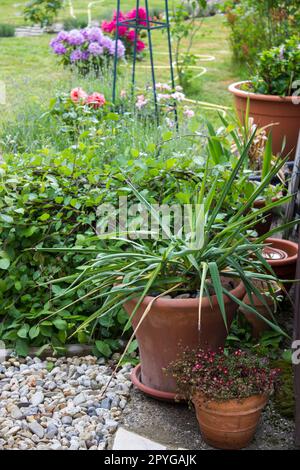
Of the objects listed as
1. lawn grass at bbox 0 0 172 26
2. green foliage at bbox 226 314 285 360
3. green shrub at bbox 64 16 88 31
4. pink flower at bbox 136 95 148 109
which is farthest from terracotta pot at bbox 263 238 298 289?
lawn grass at bbox 0 0 172 26

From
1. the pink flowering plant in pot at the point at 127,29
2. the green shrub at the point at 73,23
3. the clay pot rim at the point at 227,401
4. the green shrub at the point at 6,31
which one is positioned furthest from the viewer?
the green shrub at the point at 6,31

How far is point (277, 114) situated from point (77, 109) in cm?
142

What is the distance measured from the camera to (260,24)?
820cm

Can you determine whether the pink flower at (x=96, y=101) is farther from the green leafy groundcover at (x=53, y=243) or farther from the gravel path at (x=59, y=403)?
the gravel path at (x=59, y=403)

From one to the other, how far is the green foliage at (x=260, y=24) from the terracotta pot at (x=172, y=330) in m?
4.78

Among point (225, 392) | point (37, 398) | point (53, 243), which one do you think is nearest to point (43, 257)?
point (53, 243)

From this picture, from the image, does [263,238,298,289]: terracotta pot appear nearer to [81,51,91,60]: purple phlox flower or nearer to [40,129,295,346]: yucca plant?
[40,129,295,346]: yucca plant

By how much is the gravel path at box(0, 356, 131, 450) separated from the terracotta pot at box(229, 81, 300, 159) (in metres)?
2.56

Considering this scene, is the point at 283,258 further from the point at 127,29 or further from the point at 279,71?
the point at 127,29

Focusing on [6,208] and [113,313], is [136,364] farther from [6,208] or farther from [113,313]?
[6,208]

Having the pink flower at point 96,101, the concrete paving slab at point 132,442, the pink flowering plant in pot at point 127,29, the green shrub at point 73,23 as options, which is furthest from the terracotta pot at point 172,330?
the green shrub at point 73,23

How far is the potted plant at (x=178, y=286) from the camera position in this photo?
287 cm

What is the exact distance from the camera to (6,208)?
3.64m

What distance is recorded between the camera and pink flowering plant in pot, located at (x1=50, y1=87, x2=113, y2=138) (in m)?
5.04
